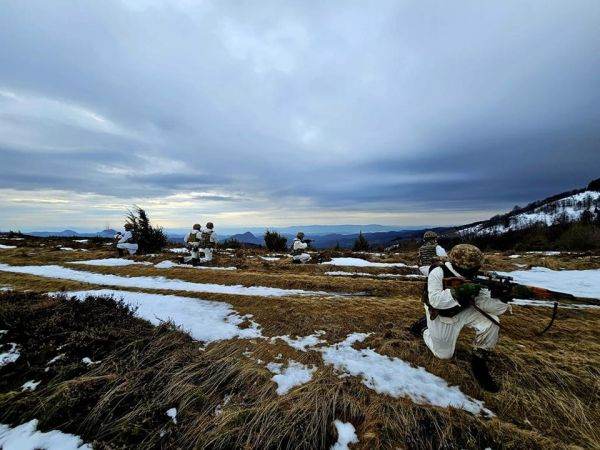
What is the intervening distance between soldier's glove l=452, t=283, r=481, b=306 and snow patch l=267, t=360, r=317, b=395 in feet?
7.48

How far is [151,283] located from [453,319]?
33.2ft

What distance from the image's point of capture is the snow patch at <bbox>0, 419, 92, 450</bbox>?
309 centimetres

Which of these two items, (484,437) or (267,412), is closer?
(484,437)

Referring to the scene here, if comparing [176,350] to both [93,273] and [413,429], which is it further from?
[93,273]

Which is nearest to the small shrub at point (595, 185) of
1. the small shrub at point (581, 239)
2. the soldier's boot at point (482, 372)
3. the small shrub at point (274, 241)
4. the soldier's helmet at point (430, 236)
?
the small shrub at point (581, 239)

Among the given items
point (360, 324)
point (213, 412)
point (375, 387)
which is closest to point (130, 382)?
point (213, 412)

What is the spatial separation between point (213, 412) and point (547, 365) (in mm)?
4667

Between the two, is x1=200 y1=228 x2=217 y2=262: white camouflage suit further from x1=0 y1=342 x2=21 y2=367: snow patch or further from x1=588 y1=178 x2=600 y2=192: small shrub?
x1=588 y1=178 x2=600 y2=192: small shrub

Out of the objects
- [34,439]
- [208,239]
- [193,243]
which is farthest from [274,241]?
[34,439]

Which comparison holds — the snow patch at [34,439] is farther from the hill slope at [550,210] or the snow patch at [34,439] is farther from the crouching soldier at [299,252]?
the hill slope at [550,210]

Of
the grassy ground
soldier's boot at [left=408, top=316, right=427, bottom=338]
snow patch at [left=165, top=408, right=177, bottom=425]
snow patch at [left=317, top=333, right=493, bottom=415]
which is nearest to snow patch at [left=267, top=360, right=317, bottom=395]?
the grassy ground

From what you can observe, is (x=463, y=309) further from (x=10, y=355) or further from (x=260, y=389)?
(x=10, y=355)

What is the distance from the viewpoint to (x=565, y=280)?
10.3 metres

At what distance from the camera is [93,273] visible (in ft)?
42.2
